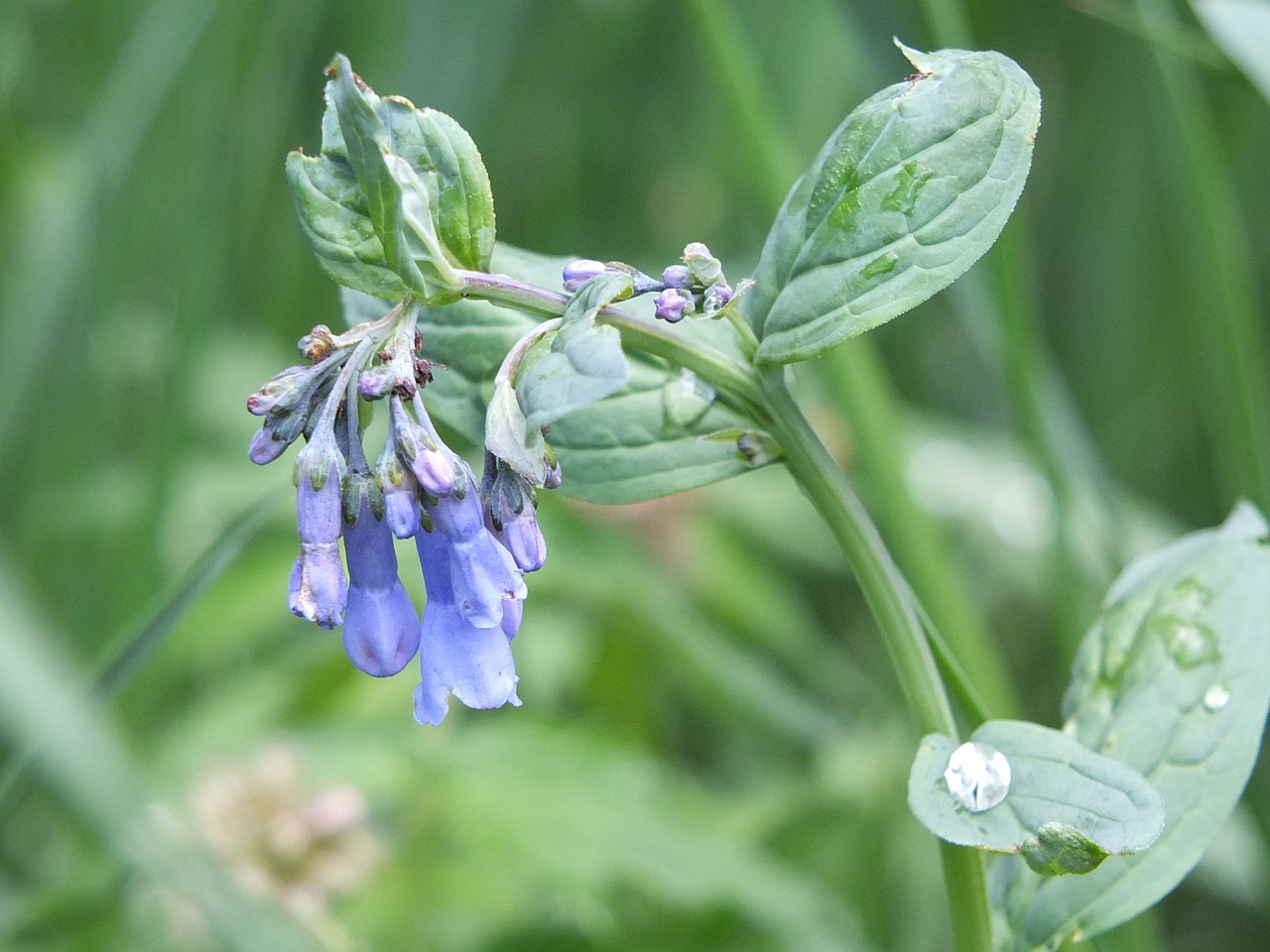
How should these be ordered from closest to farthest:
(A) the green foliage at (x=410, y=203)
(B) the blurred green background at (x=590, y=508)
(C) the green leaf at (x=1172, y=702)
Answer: (A) the green foliage at (x=410, y=203) < (C) the green leaf at (x=1172, y=702) < (B) the blurred green background at (x=590, y=508)

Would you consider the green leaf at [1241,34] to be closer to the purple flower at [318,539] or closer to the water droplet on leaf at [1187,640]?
the water droplet on leaf at [1187,640]

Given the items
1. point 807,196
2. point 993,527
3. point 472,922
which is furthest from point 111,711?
point 993,527

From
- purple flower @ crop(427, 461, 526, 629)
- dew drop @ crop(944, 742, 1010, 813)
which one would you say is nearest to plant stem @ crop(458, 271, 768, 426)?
purple flower @ crop(427, 461, 526, 629)

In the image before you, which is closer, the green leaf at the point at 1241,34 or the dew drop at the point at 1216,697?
the dew drop at the point at 1216,697

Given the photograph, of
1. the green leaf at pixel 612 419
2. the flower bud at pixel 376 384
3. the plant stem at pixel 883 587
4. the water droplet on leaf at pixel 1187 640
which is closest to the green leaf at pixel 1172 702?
the water droplet on leaf at pixel 1187 640

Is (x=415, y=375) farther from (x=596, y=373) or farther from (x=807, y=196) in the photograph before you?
(x=807, y=196)

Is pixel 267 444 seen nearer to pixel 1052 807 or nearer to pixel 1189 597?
pixel 1052 807

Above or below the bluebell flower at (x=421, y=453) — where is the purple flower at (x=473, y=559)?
below

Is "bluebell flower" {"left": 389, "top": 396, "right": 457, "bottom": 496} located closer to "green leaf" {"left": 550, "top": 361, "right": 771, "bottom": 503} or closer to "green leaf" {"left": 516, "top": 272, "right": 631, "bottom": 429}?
"green leaf" {"left": 516, "top": 272, "right": 631, "bottom": 429}
